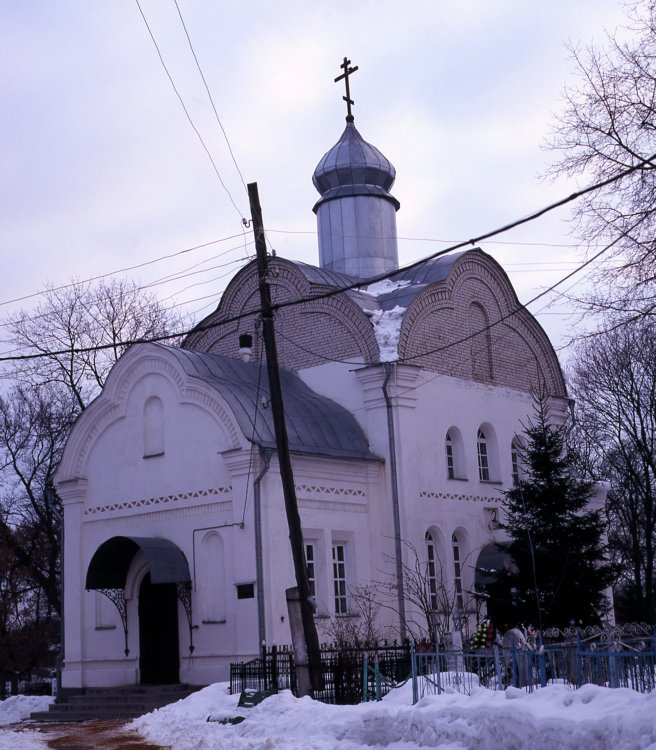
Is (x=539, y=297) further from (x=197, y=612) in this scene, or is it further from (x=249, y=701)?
(x=197, y=612)

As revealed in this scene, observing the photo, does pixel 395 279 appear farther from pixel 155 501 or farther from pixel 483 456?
pixel 155 501

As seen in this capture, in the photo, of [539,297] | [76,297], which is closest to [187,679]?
[539,297]

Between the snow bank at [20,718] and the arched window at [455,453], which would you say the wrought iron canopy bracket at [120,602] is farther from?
the arched window at [455,453]

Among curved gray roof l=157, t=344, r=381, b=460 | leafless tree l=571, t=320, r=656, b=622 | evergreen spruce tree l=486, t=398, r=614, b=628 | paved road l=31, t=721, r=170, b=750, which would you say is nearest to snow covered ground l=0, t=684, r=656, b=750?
paved road l=31, t=721, r=170, b=750

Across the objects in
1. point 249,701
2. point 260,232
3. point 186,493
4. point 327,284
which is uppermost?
point 327,284

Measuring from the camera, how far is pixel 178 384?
21141 millimetres

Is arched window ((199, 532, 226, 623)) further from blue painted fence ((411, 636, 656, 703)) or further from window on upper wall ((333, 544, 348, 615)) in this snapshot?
blue painted fence ((411, 636, 656, 703))

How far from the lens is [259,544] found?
19.0 metres

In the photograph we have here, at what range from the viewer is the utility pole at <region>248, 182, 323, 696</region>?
591 inches

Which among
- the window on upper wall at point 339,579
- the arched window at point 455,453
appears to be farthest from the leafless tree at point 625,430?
the window on upper wall at point 339,579

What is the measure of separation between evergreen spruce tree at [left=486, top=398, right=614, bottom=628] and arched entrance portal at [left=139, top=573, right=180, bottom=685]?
5822 millimetres

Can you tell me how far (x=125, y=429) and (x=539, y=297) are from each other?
11.0 metres

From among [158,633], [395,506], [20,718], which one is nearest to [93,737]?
[158,633]

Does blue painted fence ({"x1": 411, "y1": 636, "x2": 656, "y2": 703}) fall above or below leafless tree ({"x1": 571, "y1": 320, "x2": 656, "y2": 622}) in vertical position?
below
